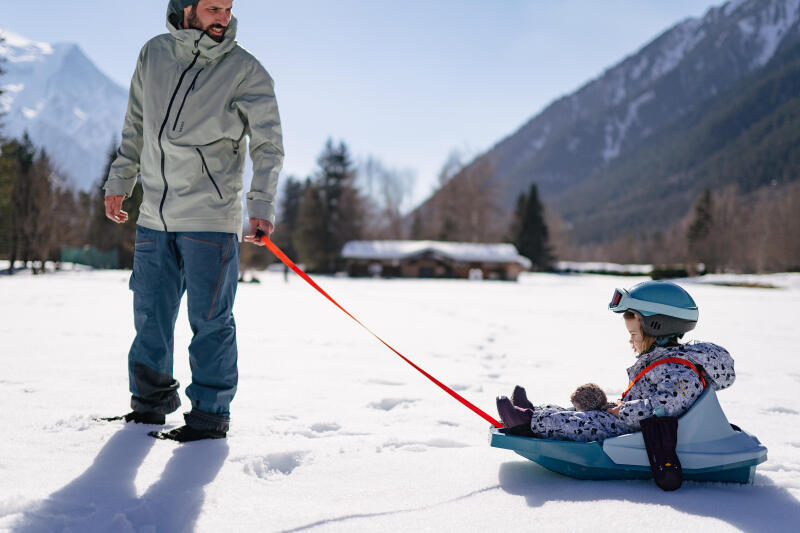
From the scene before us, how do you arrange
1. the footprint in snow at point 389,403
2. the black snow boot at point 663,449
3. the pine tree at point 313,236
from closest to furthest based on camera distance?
the black snow boot at point 663,449, the footprint in snow at point 389,403, the pine tree at point 313,236

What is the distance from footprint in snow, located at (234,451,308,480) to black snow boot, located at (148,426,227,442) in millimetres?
289

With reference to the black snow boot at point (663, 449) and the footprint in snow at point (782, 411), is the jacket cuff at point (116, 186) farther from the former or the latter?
the footprint in snow at point (782, 411)

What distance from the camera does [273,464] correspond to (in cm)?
202

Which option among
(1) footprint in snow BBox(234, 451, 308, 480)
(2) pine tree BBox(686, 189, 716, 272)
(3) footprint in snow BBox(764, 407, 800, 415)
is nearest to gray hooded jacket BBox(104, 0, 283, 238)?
(1) footprint in snow BBox(234, 451, 308, 480)

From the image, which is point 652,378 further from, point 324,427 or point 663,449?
point 324,427

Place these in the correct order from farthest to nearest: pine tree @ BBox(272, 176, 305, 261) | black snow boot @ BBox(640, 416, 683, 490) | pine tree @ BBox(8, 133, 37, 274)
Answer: pine tree @ BBox(272, 176, 305, 261), pine tree @ BBox(8, 133, 37, 274), black snow boot @ BBox(640, 416, 683, 490)

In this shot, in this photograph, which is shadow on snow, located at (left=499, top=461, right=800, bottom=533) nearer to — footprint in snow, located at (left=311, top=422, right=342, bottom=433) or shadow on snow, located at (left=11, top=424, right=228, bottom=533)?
footprint in snow, located at (left=311, top=422, right=342, bottom=433)

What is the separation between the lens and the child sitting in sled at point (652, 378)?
1896 mm

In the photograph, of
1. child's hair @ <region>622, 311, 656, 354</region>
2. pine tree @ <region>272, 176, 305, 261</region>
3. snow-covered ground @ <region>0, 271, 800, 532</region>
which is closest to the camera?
snow-covered ground @ <region>0, 271, 800, 532</region>

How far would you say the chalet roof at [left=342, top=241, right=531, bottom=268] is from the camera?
130 ft

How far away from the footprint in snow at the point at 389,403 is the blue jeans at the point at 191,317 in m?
0.99

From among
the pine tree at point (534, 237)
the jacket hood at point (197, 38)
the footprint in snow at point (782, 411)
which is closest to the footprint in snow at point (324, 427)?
the jacket hood at point (197, 38)

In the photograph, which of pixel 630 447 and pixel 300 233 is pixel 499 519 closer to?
pixel 630 447

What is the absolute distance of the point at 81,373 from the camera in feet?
11.1
